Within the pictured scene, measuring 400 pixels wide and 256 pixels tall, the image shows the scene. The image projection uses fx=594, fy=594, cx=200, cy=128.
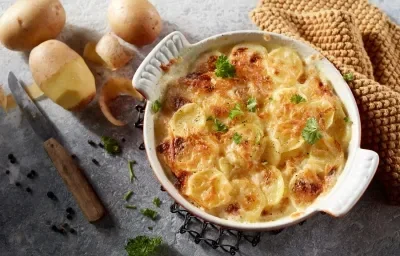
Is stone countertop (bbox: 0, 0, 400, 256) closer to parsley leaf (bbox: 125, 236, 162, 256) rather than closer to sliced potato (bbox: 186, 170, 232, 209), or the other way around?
parsley leaf (bbox: 125, 236, 162, 256)

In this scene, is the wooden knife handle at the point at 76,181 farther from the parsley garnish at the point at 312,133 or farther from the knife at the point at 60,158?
the parsley garnish at the point at 312,133

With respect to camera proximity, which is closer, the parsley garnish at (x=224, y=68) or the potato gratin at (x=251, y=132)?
the potato gratin at (x=251, y=132)

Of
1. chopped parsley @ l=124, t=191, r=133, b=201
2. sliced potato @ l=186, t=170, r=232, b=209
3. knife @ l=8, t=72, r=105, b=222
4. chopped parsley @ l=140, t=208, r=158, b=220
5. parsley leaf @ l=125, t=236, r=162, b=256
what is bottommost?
parsley leaf @ l=125, t=236, r=162, b=256

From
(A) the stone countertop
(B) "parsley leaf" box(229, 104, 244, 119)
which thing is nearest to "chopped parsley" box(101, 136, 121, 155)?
(A) the stone countertop

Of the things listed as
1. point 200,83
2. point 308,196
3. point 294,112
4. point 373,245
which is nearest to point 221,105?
point 200,83

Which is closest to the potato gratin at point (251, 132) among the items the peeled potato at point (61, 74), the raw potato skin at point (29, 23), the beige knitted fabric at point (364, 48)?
the beige knitted fabric at point (364, 48)

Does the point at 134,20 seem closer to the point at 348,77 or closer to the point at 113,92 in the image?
the point at 113,92
